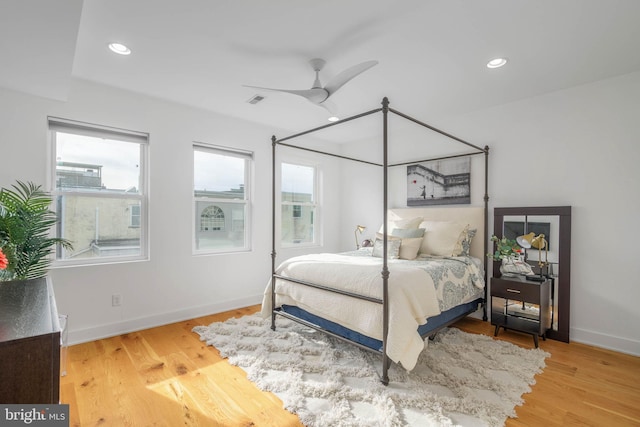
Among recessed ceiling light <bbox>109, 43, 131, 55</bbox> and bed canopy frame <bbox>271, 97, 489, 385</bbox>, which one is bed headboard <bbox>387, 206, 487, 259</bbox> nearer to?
bed canopy frame <bbox>271, 97, 489, 385</bbox>

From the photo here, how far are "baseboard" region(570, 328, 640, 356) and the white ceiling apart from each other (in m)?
2.35

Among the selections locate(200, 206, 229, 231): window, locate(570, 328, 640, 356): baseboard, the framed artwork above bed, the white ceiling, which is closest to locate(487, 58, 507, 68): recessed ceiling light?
the white ceiling

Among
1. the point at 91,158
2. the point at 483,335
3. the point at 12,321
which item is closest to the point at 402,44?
the point at 12,321

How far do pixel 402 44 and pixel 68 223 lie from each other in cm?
331

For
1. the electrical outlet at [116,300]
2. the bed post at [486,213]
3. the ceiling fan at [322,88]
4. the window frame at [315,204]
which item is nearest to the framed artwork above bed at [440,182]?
the bed post at [486,213]

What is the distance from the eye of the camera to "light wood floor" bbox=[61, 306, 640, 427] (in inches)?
71.5

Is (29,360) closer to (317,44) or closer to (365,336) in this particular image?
(365,336)

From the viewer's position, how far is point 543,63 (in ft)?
8.14

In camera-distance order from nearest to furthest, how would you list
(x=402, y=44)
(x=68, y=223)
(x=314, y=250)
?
1. (x=402, y=44)
2. (x=68, y=223)
3. (x=314, y=250)

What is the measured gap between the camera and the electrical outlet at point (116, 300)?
302cm

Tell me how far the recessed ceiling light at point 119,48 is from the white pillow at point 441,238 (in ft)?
10.6

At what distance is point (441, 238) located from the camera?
333cm

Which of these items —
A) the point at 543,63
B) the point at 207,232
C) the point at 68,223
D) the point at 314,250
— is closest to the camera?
the point at 543,63

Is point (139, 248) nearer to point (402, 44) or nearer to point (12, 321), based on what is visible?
point (12, 321)
